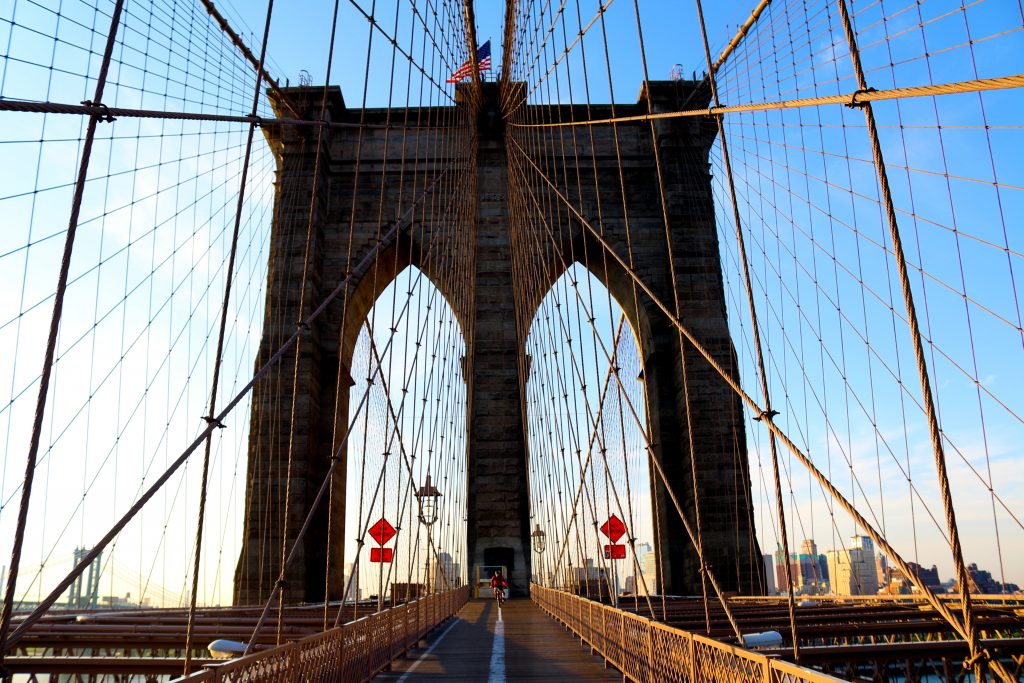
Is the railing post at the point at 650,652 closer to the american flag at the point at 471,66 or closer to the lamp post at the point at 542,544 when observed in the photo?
the lamp post at the point at 542,544

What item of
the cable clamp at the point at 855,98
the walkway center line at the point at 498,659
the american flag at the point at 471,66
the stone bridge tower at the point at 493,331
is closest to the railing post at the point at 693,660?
the walkway center line at the point at 498,659

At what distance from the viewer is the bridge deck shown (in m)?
5.91

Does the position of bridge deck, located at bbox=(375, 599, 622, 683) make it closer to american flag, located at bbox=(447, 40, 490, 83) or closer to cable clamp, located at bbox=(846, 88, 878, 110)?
cable clamp, located at bbox=(846, 88, 878, 110)

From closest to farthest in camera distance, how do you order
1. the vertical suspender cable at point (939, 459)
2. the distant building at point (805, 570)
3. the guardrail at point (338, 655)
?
the vertical suspender cable at point (939, 459) < the guardrail at point (338, 655) < the distant building at point (805, 570)

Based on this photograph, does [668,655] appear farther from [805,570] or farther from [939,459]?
[805,570]

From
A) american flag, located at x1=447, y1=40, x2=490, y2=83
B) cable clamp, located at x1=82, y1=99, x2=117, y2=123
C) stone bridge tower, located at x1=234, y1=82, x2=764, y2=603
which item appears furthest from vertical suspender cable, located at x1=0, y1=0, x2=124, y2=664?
american flag, located at x1=447, y1=40, x2=490, y2=83

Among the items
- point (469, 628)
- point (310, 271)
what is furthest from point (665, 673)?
point (310, 271)

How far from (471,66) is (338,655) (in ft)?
53.1

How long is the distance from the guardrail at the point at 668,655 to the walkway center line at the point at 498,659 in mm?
841

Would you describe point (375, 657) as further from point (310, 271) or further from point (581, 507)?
point (310, 271)

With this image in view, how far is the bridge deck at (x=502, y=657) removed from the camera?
5.91 m

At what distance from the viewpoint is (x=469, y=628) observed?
1066cm

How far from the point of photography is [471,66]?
18.6 meters

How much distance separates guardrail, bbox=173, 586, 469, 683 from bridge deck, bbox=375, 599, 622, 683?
0.68 feet
